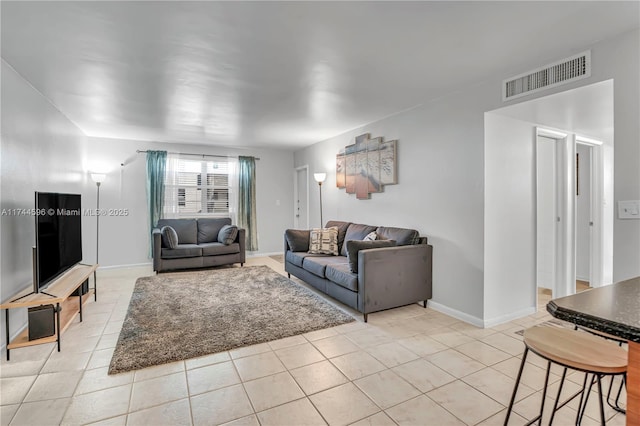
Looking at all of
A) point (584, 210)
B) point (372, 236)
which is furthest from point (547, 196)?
point (372, 236)

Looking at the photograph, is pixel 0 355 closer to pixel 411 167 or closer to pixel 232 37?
pixel 232 37

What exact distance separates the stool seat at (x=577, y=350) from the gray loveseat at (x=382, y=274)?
1.82 metres

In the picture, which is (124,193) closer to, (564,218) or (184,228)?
(184,228)

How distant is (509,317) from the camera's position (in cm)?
325

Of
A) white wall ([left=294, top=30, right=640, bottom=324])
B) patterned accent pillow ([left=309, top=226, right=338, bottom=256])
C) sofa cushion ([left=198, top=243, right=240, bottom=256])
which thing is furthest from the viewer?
sofa cushion ([left=198, top=243, right=240, bottom=256])

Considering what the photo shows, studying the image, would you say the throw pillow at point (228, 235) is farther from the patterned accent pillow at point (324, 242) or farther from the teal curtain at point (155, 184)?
the patterned accent pillow at point (324, 242)

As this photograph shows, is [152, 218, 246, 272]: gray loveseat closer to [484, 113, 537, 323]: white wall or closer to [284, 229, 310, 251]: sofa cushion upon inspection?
[284, 229, 310, 251]: sofa cushion

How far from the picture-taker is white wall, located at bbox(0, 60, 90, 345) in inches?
103

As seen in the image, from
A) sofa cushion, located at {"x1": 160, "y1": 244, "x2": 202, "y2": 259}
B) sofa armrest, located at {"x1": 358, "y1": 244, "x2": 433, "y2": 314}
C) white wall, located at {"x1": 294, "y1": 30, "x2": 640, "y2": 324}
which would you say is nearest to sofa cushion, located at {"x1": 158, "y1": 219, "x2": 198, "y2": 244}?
sofa cushion, located at {"x1": 160, "y1": 244, "x2": 202, "y2": 259}

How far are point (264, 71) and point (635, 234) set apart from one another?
299cm

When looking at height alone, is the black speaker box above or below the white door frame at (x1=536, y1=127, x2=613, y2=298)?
below

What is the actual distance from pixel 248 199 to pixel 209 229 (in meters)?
1.07

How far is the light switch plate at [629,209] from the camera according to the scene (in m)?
2.11

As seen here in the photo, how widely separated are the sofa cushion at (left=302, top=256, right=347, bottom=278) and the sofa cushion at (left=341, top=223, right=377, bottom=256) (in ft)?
1.01
